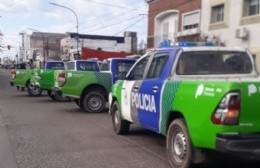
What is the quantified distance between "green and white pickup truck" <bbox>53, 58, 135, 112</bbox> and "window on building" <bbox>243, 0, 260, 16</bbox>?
10.4 meters

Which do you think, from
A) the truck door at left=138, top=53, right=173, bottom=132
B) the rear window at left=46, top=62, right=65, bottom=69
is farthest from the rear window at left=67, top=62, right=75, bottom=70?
the truck door at left=138, top=53, right=173, bottom=132

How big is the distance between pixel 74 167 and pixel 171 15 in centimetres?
2851

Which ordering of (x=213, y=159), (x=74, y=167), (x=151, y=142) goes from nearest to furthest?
(x=213, y=159) < (x=74, y=167) < (x=151, y=142)

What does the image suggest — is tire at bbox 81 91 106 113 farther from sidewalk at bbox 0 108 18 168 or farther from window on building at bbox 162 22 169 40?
window on building at bbox 162 22 169 40

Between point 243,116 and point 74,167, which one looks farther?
point 74,167

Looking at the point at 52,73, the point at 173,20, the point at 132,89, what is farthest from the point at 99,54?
the point at 132,89

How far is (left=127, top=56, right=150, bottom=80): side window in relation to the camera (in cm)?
878

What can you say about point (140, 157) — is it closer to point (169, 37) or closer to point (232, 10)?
point (232, 10)

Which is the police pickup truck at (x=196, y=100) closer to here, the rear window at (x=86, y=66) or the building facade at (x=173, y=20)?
the rear window at (x=86, y=66)

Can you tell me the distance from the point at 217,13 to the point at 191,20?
12.4 ft

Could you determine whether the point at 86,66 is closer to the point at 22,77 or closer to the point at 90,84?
the point at 90,84

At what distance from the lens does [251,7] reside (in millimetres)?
23391

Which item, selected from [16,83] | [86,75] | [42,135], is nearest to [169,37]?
[16,83]

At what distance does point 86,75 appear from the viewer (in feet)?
49.1
